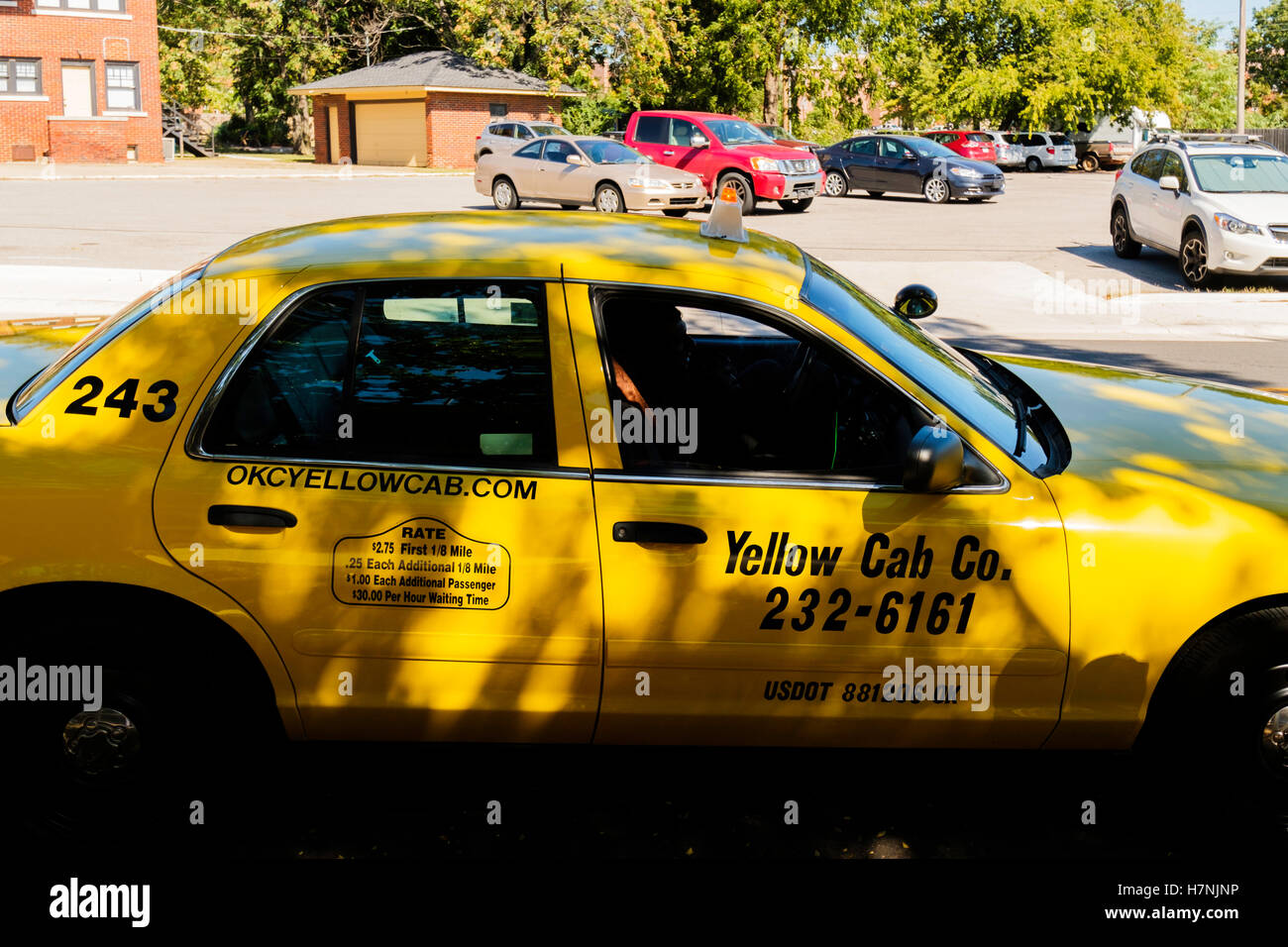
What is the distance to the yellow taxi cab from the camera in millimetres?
3408

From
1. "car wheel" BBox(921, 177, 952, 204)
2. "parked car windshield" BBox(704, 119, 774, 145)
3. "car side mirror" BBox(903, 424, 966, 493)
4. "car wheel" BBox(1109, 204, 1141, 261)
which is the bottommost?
"car side mirror" BBox(903, 424, 966, 493)

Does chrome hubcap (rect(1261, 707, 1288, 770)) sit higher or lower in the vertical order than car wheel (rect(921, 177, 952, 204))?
lower

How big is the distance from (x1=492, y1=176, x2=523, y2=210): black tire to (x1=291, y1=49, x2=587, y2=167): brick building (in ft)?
83.5

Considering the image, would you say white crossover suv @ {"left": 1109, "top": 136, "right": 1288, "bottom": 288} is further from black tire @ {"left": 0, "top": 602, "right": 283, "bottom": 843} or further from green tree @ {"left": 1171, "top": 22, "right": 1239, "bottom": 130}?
green tree @ {"left": 1171, "top": 22, "right": 1239, "bottom": 130}

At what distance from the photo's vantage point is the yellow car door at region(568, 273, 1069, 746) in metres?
3.42

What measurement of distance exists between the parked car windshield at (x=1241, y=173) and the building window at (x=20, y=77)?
43958mm

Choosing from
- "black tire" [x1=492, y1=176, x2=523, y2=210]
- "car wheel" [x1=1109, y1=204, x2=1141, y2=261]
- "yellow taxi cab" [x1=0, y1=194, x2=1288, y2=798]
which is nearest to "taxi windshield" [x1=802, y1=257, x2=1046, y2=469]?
"yellow taxi cab" [x1=0, y1=194, x2=1288, y2=798]

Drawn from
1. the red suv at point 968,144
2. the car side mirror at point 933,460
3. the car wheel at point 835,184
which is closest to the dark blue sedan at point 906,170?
the car wheel at point 835,184

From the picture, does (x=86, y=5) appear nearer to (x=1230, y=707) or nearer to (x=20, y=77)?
(x=20, y=77)

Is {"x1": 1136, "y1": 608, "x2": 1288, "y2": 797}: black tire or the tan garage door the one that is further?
the tan garage door

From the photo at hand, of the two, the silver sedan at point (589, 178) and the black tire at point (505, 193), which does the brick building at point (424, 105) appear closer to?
the black tire at point (505, 193)

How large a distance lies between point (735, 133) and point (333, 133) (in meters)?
31.9

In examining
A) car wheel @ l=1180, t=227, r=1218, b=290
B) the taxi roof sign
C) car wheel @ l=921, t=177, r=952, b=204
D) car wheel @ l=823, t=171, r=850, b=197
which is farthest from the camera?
car wheel @ l=823, t=171, r=850, b=197

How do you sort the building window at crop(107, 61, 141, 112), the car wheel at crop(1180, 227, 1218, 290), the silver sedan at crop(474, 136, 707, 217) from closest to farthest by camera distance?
1. the car wheel at crop(1180, 227, 1218, 290)
2. the silver sedan at crop(474, 136, 707, 217)
3. the building window at crop(107, 61, 141, 112)
